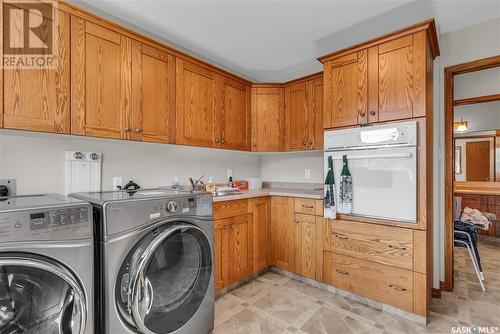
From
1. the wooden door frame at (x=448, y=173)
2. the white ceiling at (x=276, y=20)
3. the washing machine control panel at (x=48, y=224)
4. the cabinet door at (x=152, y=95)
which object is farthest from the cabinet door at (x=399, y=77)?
the washing machine control panel at (x=48, y=224)

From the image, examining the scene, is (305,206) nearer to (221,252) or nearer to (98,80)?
(221,252)

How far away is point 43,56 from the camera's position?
1.48m

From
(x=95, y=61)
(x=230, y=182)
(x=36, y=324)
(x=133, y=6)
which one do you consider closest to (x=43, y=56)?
(x=95, y=61)

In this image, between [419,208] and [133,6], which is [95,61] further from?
[419,208]

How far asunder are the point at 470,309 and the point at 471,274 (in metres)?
0.93

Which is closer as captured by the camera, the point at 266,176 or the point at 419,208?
the point at 419,208

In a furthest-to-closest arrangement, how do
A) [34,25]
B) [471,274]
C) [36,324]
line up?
[471,274]
[34,25]
[36,324]

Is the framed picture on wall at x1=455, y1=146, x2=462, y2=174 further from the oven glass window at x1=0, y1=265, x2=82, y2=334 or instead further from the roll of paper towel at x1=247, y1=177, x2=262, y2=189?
the oven glass window at x1=0, y1=265, x2=82, y2=334

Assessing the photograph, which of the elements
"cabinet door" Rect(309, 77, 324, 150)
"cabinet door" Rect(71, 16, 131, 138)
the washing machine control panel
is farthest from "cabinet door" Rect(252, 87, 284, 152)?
the washing machine control panel

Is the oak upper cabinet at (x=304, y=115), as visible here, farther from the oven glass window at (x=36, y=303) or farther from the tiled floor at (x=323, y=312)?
the oven glass window at (x=36, y=303)

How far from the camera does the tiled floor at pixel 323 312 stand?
1.79m

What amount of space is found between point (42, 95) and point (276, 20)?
1851 millimetres

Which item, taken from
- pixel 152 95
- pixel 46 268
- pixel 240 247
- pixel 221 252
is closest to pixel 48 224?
pixel 46 268

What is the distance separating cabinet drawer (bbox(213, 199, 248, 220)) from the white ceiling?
1635 mm
